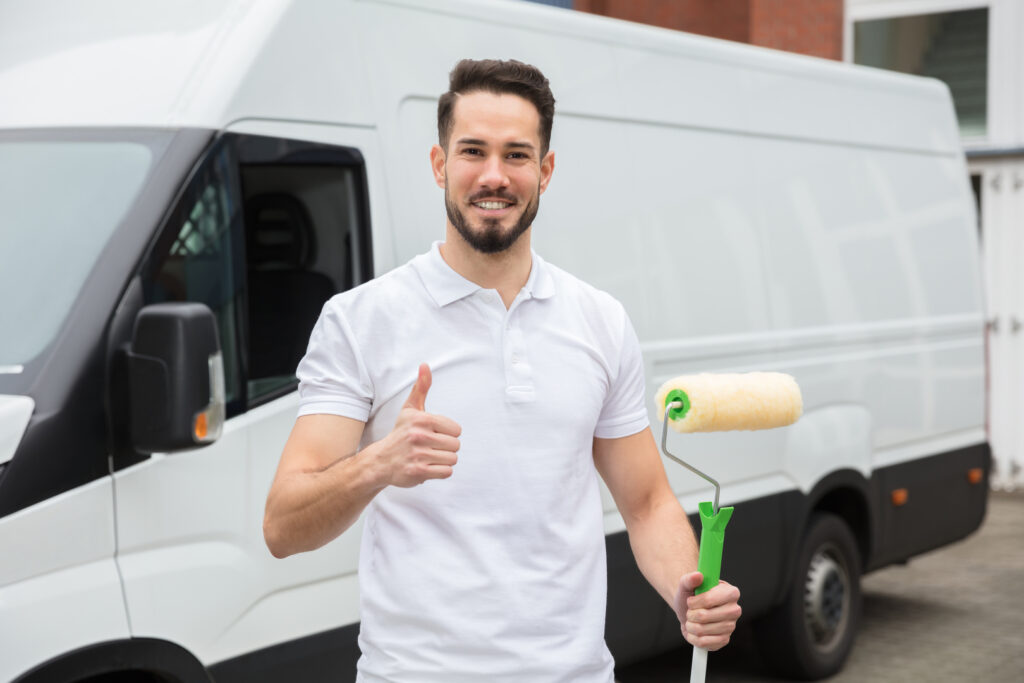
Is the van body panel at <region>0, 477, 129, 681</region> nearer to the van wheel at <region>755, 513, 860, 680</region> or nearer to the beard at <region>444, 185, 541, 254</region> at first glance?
the beard at <region>444, 185, 541, 254</region>

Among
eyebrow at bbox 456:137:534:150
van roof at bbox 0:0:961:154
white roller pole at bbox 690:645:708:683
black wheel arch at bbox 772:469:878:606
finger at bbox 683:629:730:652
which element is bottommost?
black wheel arch at bbox 772:469:878:606

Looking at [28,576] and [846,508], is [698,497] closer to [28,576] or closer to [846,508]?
[846,508]

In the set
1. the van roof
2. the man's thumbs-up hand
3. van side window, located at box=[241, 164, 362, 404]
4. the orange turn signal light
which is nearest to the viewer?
the man's thumbs-up hand

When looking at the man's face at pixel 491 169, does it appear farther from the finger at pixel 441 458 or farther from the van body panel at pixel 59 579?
the van body panel at pixel 59 579

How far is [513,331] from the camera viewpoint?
98.8 inches

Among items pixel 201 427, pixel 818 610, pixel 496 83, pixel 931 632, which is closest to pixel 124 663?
pixel 201 427

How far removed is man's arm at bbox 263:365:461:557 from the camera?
2174mm

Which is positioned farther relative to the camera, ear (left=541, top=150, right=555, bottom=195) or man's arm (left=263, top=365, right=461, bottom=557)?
ear (left=541, top=150, right=555, bottom=195)

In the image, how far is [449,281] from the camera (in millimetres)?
2521

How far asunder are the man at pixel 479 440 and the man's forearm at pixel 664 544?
42 millimetres

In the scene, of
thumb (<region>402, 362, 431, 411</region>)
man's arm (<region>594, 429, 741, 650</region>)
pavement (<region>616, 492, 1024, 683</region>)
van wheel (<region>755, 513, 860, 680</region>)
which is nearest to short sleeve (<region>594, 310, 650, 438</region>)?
man's arm (<region>594, 429, 741, 650</region>)

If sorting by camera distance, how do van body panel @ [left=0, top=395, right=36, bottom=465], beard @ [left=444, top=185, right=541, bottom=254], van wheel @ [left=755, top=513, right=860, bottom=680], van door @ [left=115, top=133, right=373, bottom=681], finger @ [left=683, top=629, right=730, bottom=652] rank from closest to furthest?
finger @ [left=683, top=629, right=730, bottom=652]
beard @ [left=444, top=185, right=541, bottom=254]
van body panel @ [left=0, top=395, right=36, bottom=465]
van door @ [left=115, top=133, right=373, bottom=681]
van wheel @ [left=755, top=513, right=860, bottom=680]

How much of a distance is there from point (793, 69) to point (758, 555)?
2156 mm

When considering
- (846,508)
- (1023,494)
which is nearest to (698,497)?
(846,508)
